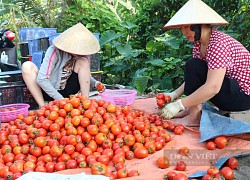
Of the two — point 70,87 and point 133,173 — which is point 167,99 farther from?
point 133,173

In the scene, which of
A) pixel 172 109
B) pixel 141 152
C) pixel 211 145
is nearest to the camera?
pixel 141 152


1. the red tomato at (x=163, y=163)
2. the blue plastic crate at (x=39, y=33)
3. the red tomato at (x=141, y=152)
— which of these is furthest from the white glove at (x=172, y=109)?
the blue plastic crate at (x=39, y=33)

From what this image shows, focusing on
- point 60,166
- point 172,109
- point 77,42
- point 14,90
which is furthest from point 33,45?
point 60,166

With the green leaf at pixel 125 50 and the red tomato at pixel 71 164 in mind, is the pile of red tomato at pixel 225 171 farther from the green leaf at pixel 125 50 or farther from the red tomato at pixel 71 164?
the green leaf at pixel 125 50

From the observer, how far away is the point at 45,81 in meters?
3.24

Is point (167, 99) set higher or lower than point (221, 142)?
higher

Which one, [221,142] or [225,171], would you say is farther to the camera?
[221,142]

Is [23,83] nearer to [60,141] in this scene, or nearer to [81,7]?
[60,141]

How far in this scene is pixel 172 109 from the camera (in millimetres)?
2793

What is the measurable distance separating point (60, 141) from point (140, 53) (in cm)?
337

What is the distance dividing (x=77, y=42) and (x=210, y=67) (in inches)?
57.6

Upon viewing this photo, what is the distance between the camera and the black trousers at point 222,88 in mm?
2650

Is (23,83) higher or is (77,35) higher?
(77,35)

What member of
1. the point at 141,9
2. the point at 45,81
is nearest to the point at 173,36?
the point at 141,9
